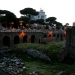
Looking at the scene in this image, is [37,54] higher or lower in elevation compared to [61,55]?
higher

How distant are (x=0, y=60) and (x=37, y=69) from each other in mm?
8905

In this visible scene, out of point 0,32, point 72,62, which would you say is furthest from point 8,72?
point 0,32

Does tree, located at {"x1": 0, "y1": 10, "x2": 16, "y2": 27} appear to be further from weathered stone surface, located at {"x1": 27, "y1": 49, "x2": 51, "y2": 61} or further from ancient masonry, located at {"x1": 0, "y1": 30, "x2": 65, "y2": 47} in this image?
weathered stone surface, located at {"x1": 27, "y1": 49, "x2": 51, "y2": 61}

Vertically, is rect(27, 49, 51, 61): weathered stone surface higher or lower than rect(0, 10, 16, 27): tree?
lower

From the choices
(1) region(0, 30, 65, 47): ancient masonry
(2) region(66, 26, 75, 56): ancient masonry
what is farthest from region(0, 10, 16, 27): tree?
(2) region(66, 26, 75, 56): ancient masonry

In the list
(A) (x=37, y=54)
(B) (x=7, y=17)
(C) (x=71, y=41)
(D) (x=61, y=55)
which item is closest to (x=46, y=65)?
(A) (x=37, y=54)

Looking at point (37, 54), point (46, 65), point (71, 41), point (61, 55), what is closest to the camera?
point (46, 65)

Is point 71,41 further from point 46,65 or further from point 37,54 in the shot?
point 46,65

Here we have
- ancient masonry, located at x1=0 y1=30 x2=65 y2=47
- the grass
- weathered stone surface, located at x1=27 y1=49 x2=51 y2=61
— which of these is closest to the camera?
the grass

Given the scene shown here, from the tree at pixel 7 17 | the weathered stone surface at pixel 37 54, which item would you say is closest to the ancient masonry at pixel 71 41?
the weathered stone surface at pixel 37 54

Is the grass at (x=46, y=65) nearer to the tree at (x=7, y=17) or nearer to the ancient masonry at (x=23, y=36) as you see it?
the ancient masonry at (x=23, y=36)

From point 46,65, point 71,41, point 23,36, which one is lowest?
point 46,65

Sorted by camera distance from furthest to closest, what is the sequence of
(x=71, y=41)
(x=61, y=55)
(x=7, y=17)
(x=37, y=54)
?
(x=7, y=17) < (x=71, y=41) < (x=37, y=54) < (x=61, y=55)

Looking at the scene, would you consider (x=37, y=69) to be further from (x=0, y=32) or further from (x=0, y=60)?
(x=0, y=32)
